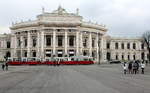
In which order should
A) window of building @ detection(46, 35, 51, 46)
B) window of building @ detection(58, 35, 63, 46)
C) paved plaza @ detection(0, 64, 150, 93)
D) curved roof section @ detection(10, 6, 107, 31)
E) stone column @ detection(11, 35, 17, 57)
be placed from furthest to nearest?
stone column @ detection(11, 35, 17, 57) < window of building @ detection(58, 35, 63, 46) < window of building @ detection(46, 35, 51, 46) < curved roof section @ detection(10, 6, 107, 31) < paved plaza @ detection(0, 64, 150, 93)

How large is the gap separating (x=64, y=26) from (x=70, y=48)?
8.88 m

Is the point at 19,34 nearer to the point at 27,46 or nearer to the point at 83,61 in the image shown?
the point at 27,46

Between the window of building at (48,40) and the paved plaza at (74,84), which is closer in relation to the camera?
the paved plaza at (74,84)

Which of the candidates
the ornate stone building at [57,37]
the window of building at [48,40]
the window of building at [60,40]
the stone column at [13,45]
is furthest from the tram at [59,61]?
the stone column at [13,45]

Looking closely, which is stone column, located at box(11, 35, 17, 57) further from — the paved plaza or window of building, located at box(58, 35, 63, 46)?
the paved plaza

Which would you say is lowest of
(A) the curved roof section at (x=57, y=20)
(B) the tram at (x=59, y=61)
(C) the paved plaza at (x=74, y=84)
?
(C) the paved plaza at (x=74, y=84)

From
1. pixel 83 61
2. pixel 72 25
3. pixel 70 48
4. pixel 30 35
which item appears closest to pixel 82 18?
pixel 72 25

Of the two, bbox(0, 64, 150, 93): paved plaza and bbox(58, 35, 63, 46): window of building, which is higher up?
bbox(58, 35, 63, 46): window of building

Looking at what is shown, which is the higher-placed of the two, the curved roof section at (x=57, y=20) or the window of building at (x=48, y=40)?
the curved roof section at (x=57, y=20)

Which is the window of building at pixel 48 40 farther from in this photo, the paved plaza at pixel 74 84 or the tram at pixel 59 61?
the paved plaza at pixel 74 84

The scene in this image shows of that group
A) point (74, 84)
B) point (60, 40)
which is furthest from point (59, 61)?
point (74, 84)

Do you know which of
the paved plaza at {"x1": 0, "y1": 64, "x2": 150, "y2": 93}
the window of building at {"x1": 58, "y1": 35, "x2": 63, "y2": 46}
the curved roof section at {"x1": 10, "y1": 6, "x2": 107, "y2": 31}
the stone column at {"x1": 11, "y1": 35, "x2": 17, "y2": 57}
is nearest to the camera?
the paved plaza at {"x1": 0, "y1": 64, "x2": 150, "y2": 93}

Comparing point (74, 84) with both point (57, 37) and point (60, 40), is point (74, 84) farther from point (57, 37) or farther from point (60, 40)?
point (60, 40)

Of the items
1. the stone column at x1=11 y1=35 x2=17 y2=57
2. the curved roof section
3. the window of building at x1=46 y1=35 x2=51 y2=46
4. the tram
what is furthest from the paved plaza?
the stone column at x1=11 y1=35 x2=17 y2=57
